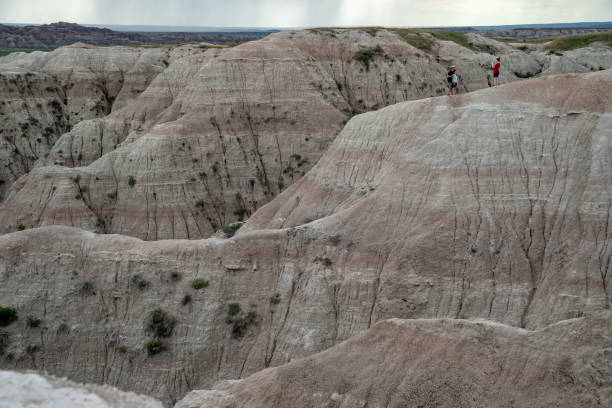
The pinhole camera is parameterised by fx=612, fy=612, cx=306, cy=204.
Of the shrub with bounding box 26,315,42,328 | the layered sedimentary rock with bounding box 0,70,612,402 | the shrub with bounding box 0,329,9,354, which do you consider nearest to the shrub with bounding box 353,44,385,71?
the layered sedimentary rock with bounding box 0,70,612,402

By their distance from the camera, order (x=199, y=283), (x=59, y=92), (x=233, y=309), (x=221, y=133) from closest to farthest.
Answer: (x=233, y=309)
(x=199, y=283)
(x=221, y=133)
(x=59, y=92)

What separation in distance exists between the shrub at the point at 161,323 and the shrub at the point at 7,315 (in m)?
7.63

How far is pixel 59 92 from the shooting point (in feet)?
275

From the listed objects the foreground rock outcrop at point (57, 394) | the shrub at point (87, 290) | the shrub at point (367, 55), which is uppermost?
the shrub at point (367, 55)

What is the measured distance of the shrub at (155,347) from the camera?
3316cm

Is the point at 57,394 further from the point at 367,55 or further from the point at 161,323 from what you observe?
the point at 367,55

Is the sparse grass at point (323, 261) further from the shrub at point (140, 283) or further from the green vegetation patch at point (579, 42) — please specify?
the green vegetation patch at point (579, 42)

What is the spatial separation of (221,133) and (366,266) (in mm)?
30113

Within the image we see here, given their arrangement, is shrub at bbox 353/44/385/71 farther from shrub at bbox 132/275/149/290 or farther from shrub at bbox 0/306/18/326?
shrub at bbox 0/306/18/326

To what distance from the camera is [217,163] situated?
58.8 metres

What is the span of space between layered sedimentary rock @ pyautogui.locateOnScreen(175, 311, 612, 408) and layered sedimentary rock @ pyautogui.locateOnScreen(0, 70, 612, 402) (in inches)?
329

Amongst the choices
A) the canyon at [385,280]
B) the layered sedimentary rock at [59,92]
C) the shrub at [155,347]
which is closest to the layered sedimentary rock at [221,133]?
the layered sedimentary rock at [59,92]

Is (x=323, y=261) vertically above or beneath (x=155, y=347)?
above

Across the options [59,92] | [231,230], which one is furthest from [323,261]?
[59,92]
